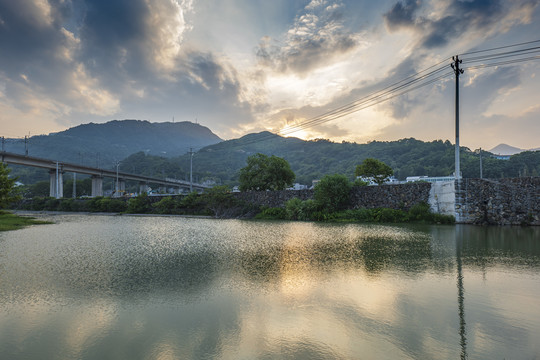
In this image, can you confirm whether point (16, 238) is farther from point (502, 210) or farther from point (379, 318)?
point (502, 210)

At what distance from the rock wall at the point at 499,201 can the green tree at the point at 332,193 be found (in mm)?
9080

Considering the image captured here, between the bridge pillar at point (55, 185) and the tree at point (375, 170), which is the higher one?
the tree at point (375, 170)

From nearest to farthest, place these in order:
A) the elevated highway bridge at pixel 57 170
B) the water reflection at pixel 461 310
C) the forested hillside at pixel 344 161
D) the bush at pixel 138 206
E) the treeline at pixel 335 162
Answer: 1. the water reflection at pixel 461 310
2. the bush at pixel 138 206
3. the elevated highway bridge at pixel 57 170
4. the forested hillside at pixel 344 161
5. the treeline at pixel 335 162

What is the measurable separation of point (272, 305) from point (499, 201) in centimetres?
2156

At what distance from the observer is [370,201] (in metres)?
26.7

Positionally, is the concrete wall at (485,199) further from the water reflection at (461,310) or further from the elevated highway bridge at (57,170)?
the elevated highway bridge at (57,170)

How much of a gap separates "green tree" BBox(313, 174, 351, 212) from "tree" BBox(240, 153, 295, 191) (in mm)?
13078

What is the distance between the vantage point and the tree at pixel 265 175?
1565 inches

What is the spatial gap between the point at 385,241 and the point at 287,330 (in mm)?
10093

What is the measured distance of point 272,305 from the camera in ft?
18.4

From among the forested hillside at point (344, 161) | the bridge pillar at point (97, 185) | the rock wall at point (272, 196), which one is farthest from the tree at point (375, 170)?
the bridge pillar at point (97, 185)

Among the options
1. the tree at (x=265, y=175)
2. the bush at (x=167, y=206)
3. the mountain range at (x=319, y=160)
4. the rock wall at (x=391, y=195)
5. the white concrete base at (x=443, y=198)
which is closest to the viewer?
the white concrete base at (x=443, y=198)

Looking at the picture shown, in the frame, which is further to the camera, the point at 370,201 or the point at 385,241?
the point at 370,201

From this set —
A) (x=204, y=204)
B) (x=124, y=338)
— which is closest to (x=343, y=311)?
(x=124, y=338)
